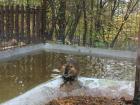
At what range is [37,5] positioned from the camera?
481 inches

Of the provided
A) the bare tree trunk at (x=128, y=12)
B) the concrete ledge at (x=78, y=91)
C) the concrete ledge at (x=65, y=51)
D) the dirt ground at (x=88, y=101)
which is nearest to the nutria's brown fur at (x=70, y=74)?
the concrete ledge at (x=78, y=91)

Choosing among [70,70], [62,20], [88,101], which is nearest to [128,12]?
[62,20]

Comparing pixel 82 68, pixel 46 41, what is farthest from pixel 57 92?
pixel 46 41

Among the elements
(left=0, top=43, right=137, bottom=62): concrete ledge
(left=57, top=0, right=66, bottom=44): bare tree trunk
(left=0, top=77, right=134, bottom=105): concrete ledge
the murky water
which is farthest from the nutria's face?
(left=57, top=0, right=66, bottom=44): bare tree trunk

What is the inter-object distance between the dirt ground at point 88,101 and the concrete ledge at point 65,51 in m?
3.91

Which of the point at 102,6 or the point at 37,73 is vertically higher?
the point at 102,6

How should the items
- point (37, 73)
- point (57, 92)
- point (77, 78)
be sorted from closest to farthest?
point (57, 92), point (77, 78), point (37, 73)

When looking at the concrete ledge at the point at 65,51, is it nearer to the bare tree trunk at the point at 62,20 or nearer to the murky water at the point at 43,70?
the murky water at the point at 43,70

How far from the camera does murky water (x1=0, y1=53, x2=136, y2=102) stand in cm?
699

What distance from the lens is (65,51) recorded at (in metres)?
10.5

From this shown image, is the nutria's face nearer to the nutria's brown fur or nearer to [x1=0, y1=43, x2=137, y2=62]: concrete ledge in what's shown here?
the nutria's brown fur

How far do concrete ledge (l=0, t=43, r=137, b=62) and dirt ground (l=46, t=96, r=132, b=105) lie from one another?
12.8 ft

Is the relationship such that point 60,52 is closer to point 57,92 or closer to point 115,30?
point 115,30

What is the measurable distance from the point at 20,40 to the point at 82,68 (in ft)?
9.12
